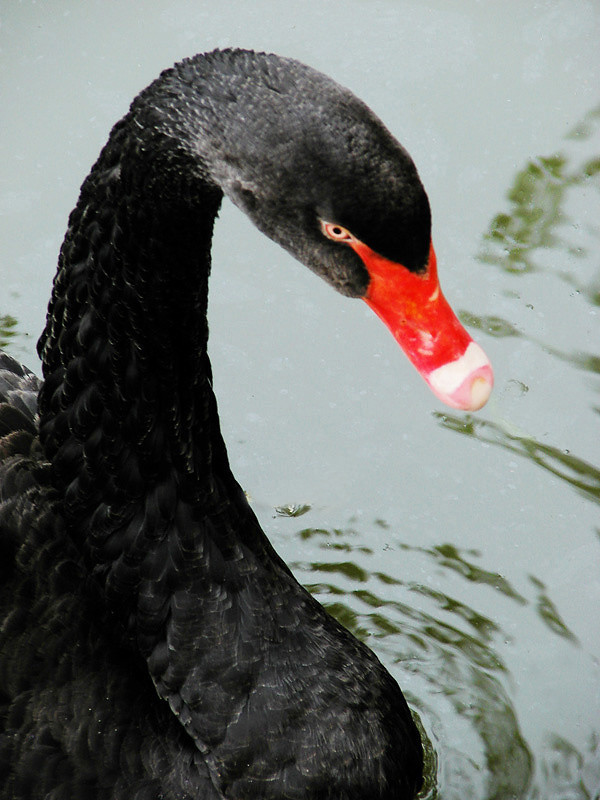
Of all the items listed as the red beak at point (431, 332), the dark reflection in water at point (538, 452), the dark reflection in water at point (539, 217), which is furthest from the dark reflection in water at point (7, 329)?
the red beak at point (431, 332)

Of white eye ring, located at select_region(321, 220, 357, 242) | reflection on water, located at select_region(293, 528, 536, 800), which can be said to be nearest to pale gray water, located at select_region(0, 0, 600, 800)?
reflection on water, located at select_region(293, 528, 536, 800)

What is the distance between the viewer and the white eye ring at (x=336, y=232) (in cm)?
151

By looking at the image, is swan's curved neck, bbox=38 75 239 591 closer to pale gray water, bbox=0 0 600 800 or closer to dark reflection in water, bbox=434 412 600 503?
pale gray water, bbox=0 0 600 800

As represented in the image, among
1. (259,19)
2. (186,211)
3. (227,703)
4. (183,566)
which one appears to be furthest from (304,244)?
(259,19)

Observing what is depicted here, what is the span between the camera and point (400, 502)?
115 inches

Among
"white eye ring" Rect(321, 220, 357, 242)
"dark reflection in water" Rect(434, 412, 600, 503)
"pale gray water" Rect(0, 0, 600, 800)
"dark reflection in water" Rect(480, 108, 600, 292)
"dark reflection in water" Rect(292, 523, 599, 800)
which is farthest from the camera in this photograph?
"dark reflection in water" Rect(480, 108, 600, 292)

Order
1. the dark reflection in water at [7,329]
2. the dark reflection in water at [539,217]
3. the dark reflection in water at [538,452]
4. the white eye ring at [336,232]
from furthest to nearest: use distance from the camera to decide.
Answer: the dark reflection in water at [539,217] < the dark reflection in water at [7,329] < the dark reflection in water at [538,452] < the white eye ring at [336,232]

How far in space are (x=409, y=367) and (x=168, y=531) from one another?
1.41 m

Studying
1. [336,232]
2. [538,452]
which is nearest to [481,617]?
[538,452]

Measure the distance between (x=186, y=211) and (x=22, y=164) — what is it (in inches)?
93.0

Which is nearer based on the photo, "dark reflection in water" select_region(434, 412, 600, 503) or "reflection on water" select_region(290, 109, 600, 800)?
"reflection on water" select_region(290, 109, 600, 800)

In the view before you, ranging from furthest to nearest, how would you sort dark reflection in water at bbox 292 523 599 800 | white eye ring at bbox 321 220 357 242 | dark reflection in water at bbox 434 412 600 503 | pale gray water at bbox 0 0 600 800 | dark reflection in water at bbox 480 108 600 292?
dark reflection in water at bbox 480 108 600 292 < dark reflection in water at bbox 434 412 600 503 < pale gray water at bbox 0 0 600 800 < dark reflection in water at bbox 292 523 599 800 < white eye ring at bbox 321 220 357 242

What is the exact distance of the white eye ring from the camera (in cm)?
151

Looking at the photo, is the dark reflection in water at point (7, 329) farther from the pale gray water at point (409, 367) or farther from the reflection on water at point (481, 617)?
the reflection on water at point (481, 617)
